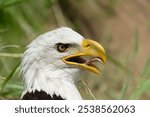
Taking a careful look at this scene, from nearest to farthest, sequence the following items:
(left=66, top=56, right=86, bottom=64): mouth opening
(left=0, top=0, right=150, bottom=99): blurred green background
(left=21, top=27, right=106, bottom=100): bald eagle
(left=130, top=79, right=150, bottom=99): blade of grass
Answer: (left=21, top=27, right=106, bottom=100): bald eagle → (left=66, top=56, right=86, bottom=64): mouth opening → (left=130, top=79, right=150, bottom=99): blade of grass → (left=0, top=0, right=150, bottom=99): blurred green background

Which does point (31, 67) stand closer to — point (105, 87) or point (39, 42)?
point (39, 42)

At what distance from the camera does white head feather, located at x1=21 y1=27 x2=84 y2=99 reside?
4.84 metres

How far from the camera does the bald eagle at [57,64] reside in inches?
190

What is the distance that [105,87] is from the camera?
7.66m

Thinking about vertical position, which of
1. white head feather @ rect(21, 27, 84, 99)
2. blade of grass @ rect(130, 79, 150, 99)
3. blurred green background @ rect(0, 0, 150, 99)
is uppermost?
white head feather @ rect(21, 27, 84, 99)

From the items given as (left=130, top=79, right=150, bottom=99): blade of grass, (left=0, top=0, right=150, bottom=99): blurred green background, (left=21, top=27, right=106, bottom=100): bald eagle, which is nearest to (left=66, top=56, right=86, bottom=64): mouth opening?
(left=21, top=27, right=106, bottom=100): bald eagle

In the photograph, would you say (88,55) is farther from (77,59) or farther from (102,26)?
(102,26)

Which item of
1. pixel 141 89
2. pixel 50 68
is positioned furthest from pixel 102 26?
pixel 50 68

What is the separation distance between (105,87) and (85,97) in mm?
1903

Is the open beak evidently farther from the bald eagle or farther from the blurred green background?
the blurred green background

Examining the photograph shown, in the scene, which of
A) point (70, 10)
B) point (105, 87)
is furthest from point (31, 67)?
point (70, 10)

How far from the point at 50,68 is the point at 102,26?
398 centimetres

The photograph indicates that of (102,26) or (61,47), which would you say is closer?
(61,47)

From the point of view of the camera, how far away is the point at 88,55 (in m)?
4.97
